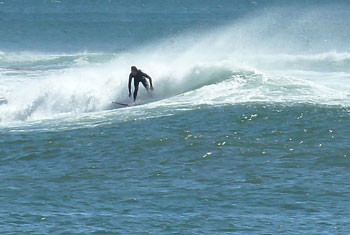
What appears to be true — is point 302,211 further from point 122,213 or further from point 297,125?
point 297,125

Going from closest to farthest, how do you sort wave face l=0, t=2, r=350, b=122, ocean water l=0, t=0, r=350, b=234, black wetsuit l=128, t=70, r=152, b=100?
ocean water l=0, t=0, r=350, b=234 → wave face l=0, t=2, r=350, b=122 → black wetsuit l=128, t=70, r=152, b=100

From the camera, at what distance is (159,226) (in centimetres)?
1712

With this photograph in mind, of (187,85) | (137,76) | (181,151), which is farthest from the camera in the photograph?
(187,85)

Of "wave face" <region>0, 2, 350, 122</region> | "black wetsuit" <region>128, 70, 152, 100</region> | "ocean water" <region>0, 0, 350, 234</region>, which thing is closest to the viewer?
"ocean water" <region>0, 0, 350, 234</region>

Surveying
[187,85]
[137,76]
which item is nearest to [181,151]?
[137,76]

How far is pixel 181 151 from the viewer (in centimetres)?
2305

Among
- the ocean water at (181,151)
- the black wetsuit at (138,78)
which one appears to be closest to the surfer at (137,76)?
the black wetsuit at (138,78)

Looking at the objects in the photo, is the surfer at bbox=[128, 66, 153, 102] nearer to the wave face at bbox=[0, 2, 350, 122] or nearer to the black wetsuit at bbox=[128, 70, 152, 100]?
the black wetsuit at bbox=[128, 70, 152, 100]

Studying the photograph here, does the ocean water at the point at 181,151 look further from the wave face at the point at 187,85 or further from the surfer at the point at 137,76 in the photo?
the surfer at the point at 137,76

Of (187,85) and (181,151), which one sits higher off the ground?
(187,85)

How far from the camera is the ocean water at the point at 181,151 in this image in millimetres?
17750

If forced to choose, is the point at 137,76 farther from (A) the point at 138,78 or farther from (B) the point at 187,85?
(B) the point at 187,85

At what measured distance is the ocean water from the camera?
17.8 meters

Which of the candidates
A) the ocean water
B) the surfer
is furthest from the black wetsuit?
the ocean water
